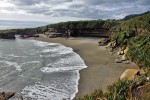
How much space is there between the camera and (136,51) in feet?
148

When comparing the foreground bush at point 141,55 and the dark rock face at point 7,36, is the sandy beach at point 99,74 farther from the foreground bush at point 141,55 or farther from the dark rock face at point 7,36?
the dark rock face at point 7,36

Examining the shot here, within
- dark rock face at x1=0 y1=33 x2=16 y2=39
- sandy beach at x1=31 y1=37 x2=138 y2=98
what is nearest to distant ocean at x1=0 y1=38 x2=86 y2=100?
sandy beach at x1=31 y1=37 x2=138 y2=98

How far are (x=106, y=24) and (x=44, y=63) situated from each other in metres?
77.4

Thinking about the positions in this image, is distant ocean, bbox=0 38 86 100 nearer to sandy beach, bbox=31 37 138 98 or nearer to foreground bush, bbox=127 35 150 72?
sandy beach, bbox=31 37 138 98

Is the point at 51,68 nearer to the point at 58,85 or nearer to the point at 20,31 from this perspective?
the point at 58,85

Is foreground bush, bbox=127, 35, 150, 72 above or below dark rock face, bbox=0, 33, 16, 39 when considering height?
above

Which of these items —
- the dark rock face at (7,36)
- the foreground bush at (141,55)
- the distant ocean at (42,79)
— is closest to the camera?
the distant ocean at (42,79)

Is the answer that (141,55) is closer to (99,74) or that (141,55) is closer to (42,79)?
(99,74)

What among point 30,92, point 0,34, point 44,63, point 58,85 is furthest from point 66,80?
point 0,34

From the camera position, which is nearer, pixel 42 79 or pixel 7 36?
pixel 42 79

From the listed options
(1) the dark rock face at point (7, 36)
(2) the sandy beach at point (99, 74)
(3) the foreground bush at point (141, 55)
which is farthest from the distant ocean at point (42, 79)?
(1) the dark rock face at point (7, 36)

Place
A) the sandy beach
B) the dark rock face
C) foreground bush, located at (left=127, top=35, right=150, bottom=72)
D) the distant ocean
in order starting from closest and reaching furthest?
1. the distant ocean
2. the sandy beach
3. foreground bush, located at (left=127, top=35, right=150, bottom=72)
4. the dark rock face

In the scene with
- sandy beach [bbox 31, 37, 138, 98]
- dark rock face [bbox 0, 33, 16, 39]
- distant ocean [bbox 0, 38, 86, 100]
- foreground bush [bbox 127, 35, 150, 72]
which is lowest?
distant ocean [bbox 0, 38, 86, 100]

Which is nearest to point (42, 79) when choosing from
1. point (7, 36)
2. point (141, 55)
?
point (141, 55)
